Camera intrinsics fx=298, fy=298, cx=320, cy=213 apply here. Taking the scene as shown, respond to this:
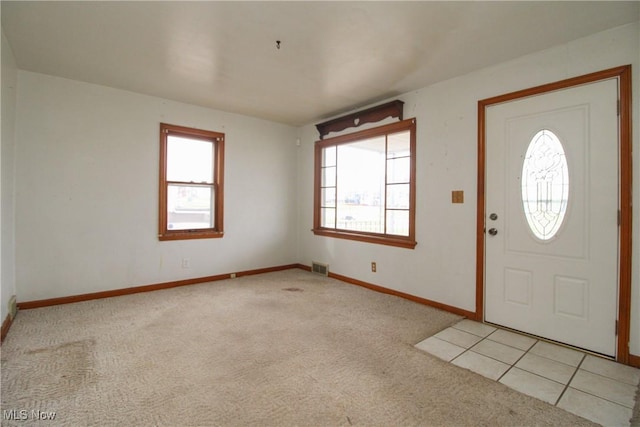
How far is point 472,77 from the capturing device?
10.4 ft

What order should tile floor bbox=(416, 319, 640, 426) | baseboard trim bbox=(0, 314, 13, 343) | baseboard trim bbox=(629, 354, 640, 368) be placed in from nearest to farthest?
tile floor bbox=(416, 319, 640, 426)
baseboard trim bbox=(629, 354, 640, 368)
baseboard trim bbox=(0, 314, 13, 343)

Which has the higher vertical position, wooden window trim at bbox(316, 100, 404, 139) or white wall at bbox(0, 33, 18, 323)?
wooden window trim at bbox(316, 100, 404, 139)

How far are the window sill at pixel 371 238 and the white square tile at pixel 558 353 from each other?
1.54m

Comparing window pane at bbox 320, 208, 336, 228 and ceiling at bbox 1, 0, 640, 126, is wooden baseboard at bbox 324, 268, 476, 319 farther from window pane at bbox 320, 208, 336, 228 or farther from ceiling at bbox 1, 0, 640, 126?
ceiling at bbox 1, 0, 640, 126

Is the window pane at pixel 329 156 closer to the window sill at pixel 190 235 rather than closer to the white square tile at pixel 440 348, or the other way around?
the window sill at pixel 190 235

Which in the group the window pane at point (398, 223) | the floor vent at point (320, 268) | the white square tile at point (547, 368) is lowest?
the white square tile at point (547, 368)

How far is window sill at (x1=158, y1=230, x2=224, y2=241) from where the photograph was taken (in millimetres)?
4178

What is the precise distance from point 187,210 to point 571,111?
4641 mm

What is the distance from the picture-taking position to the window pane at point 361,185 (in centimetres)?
425

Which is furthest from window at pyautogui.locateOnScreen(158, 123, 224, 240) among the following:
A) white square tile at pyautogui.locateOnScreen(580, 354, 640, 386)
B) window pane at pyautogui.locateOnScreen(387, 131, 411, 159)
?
white square tile at pyautogui.locateOnScreen(580, 354, 640, 386)

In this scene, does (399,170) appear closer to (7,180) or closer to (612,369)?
(612,369)

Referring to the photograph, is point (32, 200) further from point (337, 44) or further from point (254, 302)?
point (337, 44)

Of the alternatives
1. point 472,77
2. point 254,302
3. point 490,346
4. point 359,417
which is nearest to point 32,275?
point 254,302
